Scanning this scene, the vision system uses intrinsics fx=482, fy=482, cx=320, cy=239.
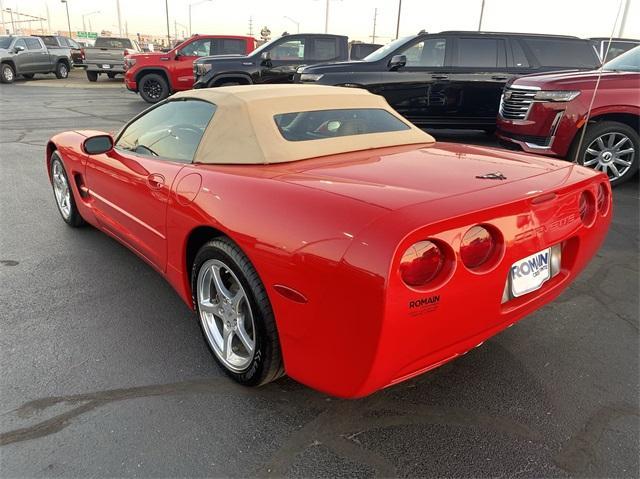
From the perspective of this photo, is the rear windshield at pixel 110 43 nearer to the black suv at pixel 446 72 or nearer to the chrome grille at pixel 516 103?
the black suv at pixel 446 72

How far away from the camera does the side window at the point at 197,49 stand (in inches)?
577

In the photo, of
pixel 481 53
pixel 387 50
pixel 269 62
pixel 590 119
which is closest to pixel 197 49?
pixel 269 62

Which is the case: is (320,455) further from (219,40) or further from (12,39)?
(12,39)

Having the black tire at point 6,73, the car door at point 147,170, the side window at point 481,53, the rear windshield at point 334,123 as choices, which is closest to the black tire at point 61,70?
the black tire at point 6,73

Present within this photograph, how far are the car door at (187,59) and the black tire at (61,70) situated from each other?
1246 cm

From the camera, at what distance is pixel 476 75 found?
8.26m

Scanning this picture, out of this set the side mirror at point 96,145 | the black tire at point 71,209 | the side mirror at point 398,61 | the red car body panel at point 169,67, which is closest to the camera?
the side mirror at point 96,145

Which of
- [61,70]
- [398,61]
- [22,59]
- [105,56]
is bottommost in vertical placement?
[61,70]

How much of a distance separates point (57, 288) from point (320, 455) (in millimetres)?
2338

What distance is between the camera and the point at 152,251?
2.90m

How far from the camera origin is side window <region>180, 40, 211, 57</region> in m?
14.7

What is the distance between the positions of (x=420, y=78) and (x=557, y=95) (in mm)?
2938

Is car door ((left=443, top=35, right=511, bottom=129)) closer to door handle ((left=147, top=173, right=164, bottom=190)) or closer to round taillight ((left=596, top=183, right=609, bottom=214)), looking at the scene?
round taillight ((left=596, top=183, right=609, bottom=214))

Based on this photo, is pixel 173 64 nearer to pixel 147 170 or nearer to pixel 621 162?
pixel 621 162
